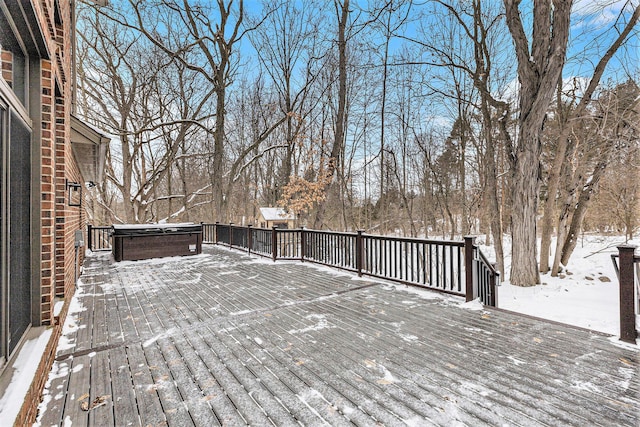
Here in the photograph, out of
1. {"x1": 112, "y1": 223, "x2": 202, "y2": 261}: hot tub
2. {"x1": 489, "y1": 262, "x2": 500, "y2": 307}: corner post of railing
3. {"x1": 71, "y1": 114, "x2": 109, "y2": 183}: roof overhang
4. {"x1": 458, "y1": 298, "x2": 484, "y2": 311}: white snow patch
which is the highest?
{"x1": 71, "y1": 114, "x2": 109, "y2": 183}: roof overhang

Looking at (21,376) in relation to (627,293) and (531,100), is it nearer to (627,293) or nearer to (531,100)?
(627,293)

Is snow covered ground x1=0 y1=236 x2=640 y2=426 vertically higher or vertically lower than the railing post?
lower

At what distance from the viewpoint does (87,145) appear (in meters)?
→ 5.41

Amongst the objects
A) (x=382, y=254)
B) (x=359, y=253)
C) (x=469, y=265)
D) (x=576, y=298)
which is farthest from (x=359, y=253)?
(x=576, y=298)

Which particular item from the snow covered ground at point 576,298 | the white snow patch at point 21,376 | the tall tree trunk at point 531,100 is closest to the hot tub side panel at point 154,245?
the white snow patch at point 21,376

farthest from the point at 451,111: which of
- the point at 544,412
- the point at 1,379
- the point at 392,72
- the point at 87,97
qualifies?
the point at 87,97

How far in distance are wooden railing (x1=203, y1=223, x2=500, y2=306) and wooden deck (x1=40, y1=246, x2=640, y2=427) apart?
1.43 ft

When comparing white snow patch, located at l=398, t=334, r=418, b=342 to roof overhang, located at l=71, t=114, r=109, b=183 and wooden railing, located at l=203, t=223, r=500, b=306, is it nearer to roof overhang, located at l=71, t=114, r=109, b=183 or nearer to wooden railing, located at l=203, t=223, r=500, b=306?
wooden railing, located at l=203, t=223, r=500, b=306

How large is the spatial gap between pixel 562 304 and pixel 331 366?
17.4ft

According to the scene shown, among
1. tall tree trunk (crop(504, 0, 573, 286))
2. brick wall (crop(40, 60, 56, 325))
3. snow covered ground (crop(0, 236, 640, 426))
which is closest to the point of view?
snow covered ground (crop(0, 236, 640, 426))

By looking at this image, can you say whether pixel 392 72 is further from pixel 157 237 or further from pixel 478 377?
pixel 478 377

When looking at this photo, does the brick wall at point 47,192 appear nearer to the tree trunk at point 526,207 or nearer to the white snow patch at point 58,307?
the white snow patch at point 58,307

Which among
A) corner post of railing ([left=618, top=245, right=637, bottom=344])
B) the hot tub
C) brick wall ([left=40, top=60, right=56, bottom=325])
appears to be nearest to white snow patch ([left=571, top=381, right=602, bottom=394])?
corner post of railing ([left=618, top=245, right=637, bottom=344])

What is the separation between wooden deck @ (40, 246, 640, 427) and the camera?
1.90m
